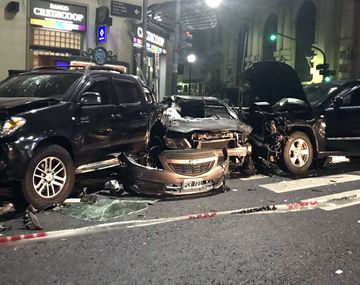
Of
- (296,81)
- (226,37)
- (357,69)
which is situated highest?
(226,37)

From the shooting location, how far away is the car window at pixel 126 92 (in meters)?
7.52

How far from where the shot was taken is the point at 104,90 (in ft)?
23.7

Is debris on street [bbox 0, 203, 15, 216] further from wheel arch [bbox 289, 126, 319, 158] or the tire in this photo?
wheel arch [bbox 289, 126, 319, 158]

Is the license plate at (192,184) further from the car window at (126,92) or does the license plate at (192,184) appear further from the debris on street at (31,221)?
the debris on street at (31,221)

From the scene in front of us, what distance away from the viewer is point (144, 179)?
6598 mm

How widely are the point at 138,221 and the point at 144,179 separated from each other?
1.11 meters

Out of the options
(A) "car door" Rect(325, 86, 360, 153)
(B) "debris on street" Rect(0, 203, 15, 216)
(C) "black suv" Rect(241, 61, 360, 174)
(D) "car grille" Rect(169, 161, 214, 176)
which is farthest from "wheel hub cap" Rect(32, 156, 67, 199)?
(A) "car door" Rect(325, 86, 360, 153)

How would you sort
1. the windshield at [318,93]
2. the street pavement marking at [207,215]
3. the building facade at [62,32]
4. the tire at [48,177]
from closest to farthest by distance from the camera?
the street pavement marking at [207,215] → the tire at [48,177] → the windshield at [318,93] → the building facade at [62,32]

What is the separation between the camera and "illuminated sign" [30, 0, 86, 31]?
16375 millimetres

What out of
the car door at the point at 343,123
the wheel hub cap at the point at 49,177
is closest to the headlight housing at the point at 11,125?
the wheel hub cap at the point at 49,177

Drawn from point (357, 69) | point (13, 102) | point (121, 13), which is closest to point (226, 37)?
point (357, 69)

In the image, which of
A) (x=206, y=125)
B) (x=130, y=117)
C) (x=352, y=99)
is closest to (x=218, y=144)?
(x=206, y=125)

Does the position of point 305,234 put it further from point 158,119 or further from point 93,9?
point 93,9

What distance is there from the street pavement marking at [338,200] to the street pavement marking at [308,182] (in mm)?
686
